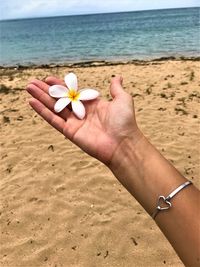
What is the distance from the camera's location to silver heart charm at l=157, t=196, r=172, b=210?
1799mm

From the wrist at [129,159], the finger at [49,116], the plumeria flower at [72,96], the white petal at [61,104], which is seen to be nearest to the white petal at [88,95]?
the plumeria flower at [72,96]

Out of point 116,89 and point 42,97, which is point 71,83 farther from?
point 116,89

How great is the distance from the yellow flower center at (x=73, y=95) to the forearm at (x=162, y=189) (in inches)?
26.7

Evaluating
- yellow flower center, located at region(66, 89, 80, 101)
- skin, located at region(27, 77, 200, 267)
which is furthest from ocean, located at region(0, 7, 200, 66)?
skin, located at region(27, 77, 200, 267)

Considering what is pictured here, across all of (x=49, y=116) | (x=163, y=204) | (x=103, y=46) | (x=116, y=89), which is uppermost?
(x=116, y=89)

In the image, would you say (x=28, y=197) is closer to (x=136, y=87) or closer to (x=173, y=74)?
(x=136, y=87)

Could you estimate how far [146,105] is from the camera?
7.94 m

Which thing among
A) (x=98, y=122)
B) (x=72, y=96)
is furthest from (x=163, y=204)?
(x=72, y=96)

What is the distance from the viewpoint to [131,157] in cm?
205

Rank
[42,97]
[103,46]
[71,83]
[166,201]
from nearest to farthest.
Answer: [166,201], [42,97], [71,83], [103,46]

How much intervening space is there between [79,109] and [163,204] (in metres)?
0.98

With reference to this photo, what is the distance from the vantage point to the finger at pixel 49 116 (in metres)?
2.50

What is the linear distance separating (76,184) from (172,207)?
10.4 ft

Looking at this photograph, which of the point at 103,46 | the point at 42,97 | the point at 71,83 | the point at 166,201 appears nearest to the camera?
the point at 166,201
